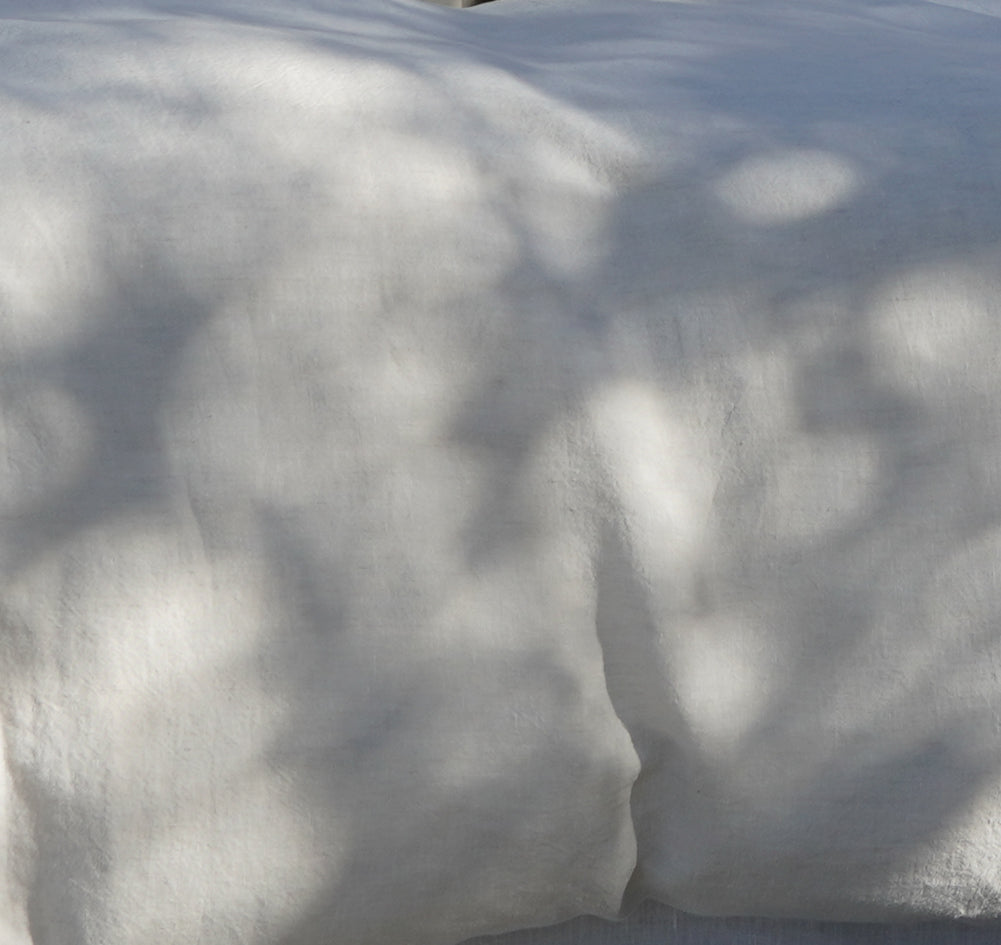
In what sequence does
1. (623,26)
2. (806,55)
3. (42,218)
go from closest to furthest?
1. (42,218)
2. (806,55)
3. (623,26)

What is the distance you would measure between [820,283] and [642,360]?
0.40ft

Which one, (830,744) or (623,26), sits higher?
(623,26)

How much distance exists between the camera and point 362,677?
0.75 m

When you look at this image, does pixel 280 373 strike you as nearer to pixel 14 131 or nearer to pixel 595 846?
pixel 14 131

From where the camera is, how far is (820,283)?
0.80 meters

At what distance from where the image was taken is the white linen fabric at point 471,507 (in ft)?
2.39

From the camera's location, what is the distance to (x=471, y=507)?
0.76 meters

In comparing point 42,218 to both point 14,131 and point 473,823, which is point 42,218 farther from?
point 473,823

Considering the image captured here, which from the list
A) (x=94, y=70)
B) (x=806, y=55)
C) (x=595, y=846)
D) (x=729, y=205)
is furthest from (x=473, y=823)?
(x=806, y=55)

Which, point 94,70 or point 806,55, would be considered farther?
point 806,55

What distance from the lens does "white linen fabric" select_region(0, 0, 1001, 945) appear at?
73 centimetres

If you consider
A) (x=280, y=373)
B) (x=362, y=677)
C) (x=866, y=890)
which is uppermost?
(x=280, y=373)

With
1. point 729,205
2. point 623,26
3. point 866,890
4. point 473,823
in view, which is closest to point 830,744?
point 866,890

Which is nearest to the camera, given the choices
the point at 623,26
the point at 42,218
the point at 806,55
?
the point at 42,218
